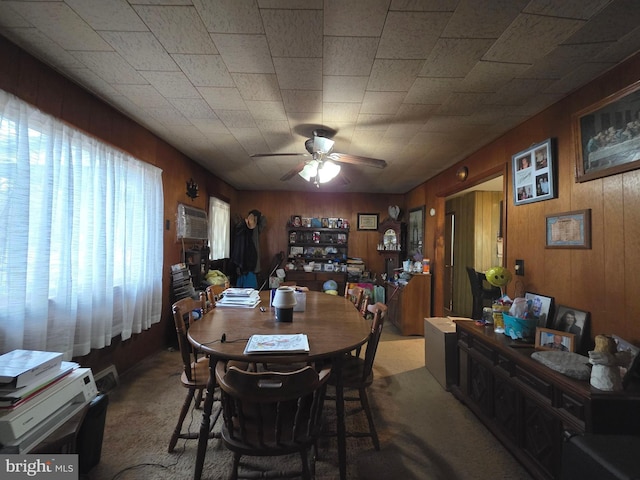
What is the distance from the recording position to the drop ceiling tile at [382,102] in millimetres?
2000

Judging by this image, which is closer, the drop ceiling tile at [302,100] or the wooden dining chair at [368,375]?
the wooden dining chair at [368,375]

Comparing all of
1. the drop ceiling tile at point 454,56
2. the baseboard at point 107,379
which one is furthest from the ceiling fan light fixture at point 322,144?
the baseboard at point 107,379

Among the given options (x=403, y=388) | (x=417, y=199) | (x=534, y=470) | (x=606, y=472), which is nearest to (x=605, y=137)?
(x=606, y=472)

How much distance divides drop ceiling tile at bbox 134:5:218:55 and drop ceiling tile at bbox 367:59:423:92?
1010 millimetres

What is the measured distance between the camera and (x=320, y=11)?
130cm

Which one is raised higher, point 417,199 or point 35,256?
point 417,199

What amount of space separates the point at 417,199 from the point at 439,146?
2.07m

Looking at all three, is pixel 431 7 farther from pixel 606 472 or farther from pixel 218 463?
pixel 218 463

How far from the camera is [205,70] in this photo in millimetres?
1779

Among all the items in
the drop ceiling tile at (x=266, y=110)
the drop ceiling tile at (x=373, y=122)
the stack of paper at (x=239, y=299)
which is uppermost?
the drop ceiling tile at (x=266, y=110)

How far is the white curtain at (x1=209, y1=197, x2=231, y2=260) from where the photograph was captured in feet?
14.5

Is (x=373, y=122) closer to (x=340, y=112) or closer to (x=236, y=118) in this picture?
(x=340, y=112)

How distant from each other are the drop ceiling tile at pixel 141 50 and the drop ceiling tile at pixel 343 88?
1.01m

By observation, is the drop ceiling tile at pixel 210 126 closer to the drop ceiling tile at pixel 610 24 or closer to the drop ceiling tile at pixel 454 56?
the drop ceiling tile at pixel 454 56
